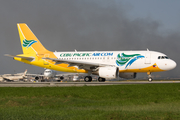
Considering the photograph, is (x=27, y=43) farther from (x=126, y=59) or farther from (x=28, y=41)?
(x=126, y=59)

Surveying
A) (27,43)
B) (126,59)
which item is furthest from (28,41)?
(126,59)

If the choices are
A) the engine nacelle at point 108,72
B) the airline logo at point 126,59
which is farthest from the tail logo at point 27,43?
the airline logo at point 126,59

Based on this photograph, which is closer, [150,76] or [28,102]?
[28,102]

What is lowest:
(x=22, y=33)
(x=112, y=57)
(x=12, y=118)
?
(x=12, y=118)

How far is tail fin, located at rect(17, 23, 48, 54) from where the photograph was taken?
3941cm

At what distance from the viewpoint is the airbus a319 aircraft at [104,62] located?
108 ft

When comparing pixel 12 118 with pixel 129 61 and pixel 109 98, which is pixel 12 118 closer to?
pixel 109 98

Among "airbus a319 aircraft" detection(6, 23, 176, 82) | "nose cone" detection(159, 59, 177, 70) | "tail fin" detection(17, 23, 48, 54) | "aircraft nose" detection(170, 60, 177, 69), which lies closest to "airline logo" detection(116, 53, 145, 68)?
"airbus a319 aircraft" detection(6, 23, 176, 82)

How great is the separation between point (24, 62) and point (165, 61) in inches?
880

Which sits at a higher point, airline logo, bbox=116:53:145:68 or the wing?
airline logo, bbox=116:53:145:68

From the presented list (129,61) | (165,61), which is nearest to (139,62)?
(129,61)

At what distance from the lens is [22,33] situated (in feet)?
133

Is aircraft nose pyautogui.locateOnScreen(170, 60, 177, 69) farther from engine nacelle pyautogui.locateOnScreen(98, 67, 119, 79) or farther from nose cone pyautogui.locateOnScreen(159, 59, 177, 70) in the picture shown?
engine nacelle pyautogui.locateOnScreen(98, 67, 119, 79)

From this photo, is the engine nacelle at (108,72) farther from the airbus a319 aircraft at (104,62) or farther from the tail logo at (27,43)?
the tail logo at (27,43)
